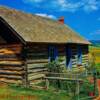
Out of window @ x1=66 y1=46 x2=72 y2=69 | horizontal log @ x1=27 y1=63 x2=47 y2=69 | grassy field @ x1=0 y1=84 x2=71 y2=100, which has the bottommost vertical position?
grassy field @ x1=0 y1=84 x2=71 y2=100

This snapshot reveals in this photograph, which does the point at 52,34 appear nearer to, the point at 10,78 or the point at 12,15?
the point at 12,15

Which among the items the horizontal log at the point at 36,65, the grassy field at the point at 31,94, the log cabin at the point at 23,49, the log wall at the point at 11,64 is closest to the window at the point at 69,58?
the log cabin at the point at 23,49

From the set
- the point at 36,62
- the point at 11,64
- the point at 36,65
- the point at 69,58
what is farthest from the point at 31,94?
the point at 69,58

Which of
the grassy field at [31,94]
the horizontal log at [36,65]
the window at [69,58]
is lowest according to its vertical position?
the grassy field at [31,94]

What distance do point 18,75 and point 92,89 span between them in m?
5.26

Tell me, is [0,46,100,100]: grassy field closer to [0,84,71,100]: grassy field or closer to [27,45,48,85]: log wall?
[0,84,71,100]: grassy field

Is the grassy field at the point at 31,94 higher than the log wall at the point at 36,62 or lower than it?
lower

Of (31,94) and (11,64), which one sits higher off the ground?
(11,64)

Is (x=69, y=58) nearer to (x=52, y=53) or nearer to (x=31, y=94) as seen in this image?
(x=52, y=53)

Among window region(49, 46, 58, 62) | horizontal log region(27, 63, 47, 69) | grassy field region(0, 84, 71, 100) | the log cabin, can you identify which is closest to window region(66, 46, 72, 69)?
the log cabin

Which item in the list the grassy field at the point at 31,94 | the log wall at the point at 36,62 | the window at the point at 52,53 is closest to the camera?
the grassy field at the point at 31,94

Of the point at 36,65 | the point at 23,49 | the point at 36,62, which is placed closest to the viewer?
the point at 23,49

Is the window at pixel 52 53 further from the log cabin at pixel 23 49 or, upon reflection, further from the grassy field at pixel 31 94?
the grassy field at pixel 31 94

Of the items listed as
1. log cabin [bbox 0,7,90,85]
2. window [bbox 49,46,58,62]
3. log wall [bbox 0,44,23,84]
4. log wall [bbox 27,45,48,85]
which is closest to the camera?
log cabin [bbox 0,7,90,85]
